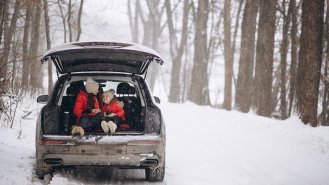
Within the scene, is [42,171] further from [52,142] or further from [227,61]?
[227,61]

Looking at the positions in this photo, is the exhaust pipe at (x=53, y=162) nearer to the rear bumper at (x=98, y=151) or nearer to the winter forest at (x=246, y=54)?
the rear bumper at (x=98, y=151)

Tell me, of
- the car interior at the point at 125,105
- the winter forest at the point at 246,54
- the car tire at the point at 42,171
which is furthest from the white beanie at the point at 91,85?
the winter forest at the point at 246,54

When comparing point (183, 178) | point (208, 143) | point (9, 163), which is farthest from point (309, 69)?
point (9, 163)

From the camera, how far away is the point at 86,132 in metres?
6.25

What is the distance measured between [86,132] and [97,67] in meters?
1.10

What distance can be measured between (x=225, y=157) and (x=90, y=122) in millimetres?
3459

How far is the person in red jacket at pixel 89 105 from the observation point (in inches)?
251

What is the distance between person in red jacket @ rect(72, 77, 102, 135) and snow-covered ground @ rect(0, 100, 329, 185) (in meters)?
0.88

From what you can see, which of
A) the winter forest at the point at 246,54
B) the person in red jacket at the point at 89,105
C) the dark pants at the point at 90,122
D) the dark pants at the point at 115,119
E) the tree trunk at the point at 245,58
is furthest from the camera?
the tree trunk at the point at 245,58

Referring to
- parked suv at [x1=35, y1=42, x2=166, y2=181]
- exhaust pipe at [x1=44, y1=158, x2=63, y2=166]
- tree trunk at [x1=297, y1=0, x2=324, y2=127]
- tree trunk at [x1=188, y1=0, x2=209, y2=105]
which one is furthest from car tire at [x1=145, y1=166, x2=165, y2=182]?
tree trunk at [x1=188, y1=0, x2=209, y2=105]

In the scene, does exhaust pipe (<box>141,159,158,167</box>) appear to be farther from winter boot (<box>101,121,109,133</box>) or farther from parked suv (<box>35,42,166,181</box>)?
winter boot (<box>101,121,109,133</box>)

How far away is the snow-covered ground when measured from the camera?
6523mm

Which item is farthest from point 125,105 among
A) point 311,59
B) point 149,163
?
point 311,59

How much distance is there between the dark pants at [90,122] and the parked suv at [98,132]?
90 mm
